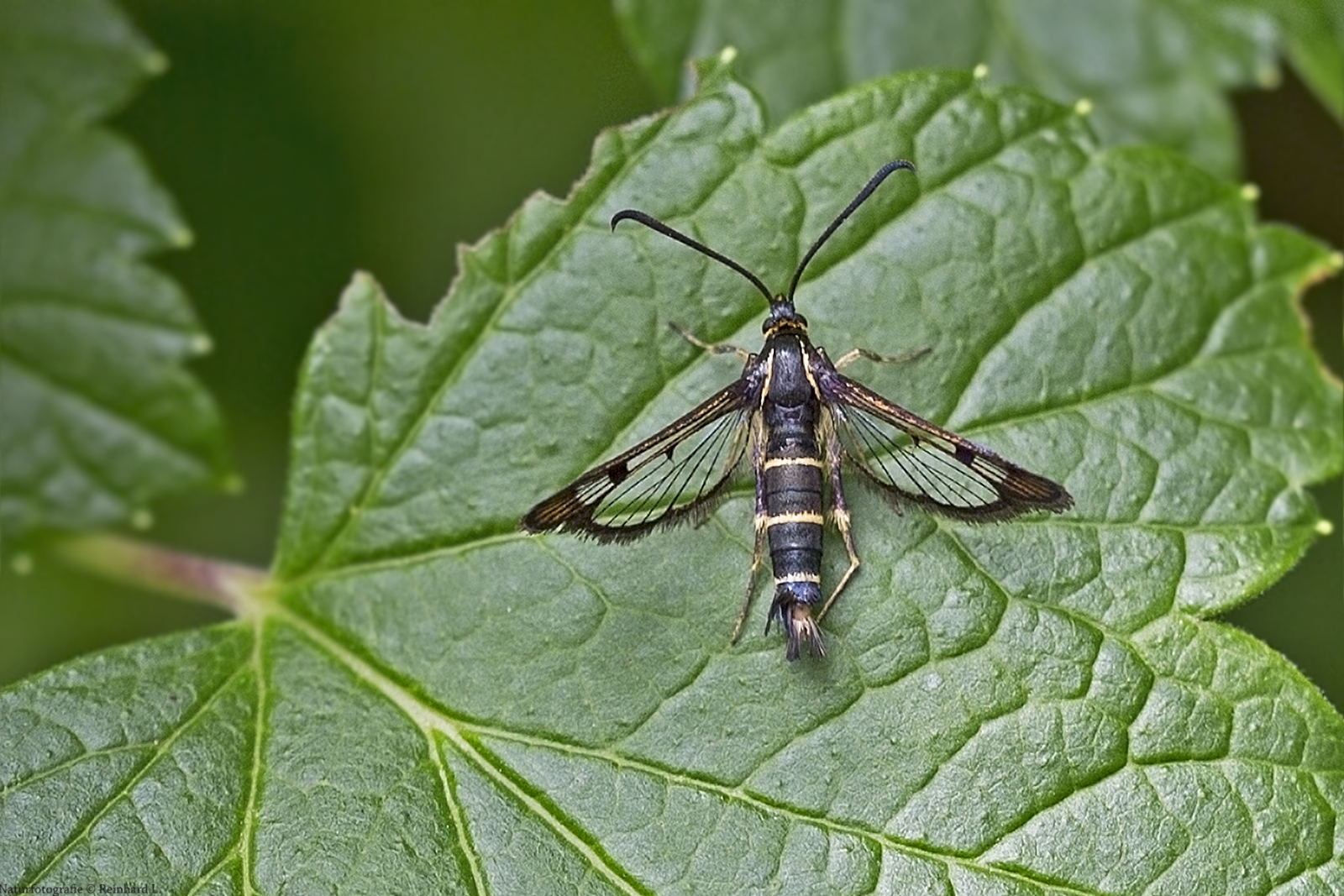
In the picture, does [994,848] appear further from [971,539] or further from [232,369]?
[232,369]

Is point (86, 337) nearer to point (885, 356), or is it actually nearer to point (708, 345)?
point (708, 345)

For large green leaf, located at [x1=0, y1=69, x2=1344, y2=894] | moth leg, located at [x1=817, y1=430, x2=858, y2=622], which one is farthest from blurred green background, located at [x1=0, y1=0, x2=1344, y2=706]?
moth leg, located at [x1=817, y1=430, x2=858, y2=622]

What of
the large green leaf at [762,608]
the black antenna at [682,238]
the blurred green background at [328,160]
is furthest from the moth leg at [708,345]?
the blurred green background at [328,160]

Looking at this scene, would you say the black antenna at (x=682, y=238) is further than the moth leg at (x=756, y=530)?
A: Yes

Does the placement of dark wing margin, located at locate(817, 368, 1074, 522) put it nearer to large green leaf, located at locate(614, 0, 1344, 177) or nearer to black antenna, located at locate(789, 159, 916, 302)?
black antenna, located at locate(789, 159, 916, 302)

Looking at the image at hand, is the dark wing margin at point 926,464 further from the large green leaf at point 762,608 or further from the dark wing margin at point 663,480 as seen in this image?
the dark wing margin at point 663,480

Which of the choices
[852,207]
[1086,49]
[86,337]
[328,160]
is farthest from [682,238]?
[328,160]
